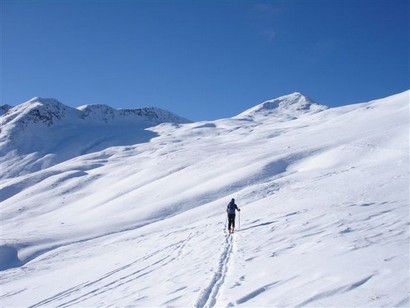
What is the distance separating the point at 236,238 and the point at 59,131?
13353cm

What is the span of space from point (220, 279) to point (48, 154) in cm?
11262

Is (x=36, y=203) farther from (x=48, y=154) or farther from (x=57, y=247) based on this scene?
(x=48, y=154)

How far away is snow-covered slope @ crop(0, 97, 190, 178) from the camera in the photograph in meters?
109

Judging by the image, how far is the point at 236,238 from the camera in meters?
15.4

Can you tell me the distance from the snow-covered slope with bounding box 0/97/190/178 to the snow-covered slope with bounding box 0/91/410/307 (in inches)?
2675

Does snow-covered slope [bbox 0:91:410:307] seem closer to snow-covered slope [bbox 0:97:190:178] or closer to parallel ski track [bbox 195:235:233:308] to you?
parallel ski track [bbox 195:235:233:308]

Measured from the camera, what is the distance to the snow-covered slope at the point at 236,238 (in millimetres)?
8492

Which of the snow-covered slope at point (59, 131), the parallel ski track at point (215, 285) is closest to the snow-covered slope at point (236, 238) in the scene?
the parallel ski track at point (215, 285)

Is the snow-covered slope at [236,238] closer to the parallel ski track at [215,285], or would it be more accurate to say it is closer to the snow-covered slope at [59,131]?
the parallel ski track at [215,285]

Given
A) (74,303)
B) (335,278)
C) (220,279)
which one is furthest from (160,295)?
(335,278)

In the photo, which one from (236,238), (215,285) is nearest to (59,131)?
(236,238)

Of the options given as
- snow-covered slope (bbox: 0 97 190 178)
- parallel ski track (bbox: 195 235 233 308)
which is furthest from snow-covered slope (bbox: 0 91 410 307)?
snow-covered slope (bbox: 0 97 190 178)

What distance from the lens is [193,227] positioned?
20.6 meters

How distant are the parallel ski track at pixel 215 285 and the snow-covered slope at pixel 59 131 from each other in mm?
98422
